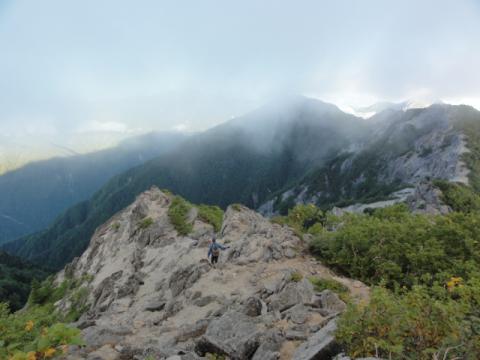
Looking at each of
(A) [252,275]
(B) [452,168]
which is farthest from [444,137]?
(A) [252,275]

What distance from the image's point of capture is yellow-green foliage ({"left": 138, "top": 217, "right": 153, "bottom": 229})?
1374 inches

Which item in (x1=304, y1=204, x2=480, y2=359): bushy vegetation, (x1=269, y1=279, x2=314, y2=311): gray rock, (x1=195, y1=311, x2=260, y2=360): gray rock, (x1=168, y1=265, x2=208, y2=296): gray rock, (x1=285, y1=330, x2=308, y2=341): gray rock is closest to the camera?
(x1=304, y1=204, x2=480, y2=359): bushy vegetation

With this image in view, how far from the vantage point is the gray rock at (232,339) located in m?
8.41

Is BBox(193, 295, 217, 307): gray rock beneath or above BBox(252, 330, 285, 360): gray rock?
beneath

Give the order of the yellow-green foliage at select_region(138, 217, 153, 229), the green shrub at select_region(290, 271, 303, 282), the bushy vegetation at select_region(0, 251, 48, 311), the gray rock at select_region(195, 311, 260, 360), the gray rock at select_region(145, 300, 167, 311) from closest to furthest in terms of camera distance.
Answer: the gray rock at select_region(195, 311, 260, 360)
the green shrub at select_region(290, 271, 303, 282)
the gray rock at select_region(145, 300, 167, 311)
the yellow-green foliage at select_region(138, 217, 153, 229)
the bushy vegetation at select_region(0, 251, 48, 311)

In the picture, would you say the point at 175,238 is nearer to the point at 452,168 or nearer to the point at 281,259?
the point at 281,259

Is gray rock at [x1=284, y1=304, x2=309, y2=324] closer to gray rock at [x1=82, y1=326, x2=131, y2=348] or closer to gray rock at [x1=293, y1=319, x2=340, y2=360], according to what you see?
gray rock at [x1=293, y1=319, x2=340, y2=360]

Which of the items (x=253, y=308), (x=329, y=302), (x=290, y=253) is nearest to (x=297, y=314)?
(x=329, y=302)

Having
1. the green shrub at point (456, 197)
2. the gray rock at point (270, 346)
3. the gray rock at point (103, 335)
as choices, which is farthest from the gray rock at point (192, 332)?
the green shrub at point (456, 197)

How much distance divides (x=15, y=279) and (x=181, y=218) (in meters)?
143

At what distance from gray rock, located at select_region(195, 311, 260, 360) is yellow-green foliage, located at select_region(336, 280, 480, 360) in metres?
2.81

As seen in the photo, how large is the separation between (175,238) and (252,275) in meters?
13.5

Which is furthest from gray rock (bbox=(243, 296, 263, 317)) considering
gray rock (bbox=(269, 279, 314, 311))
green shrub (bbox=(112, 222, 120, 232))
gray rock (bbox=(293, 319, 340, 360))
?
green shrub (bbox=(112, 222, 120, 232))

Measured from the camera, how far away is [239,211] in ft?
97.4
